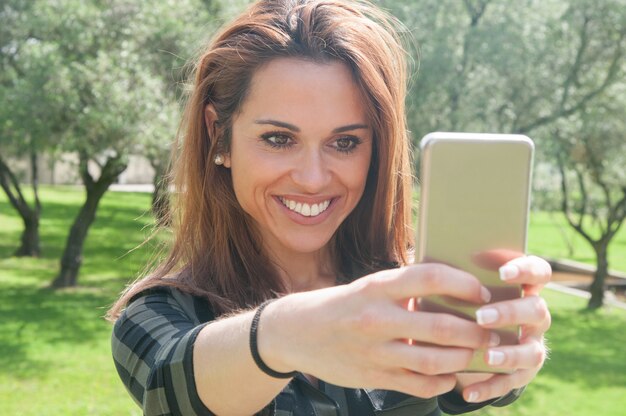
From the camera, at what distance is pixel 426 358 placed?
3.11 feet

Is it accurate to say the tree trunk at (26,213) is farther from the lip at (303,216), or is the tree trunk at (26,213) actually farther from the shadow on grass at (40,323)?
the lip at (303,216)

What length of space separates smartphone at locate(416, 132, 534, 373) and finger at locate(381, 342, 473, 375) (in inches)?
2.7

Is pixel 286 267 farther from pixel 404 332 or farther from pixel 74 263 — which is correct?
pixel 74 263

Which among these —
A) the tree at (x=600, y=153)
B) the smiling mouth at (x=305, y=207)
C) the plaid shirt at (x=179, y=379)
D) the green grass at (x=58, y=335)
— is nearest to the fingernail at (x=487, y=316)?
the plaid shirt at (x=179, y=379)

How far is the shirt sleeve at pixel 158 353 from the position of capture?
1.32 m

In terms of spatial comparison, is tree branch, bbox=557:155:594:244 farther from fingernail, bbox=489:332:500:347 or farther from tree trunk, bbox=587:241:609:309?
fingernail, bbox=489:332:500:347

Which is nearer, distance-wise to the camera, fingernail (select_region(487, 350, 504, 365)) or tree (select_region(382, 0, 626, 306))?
fingernail (select_region(487, 350, 504, 365))

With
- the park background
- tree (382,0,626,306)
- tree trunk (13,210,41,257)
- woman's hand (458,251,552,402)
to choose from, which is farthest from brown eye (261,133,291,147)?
tree trunk (13,210,41,257)

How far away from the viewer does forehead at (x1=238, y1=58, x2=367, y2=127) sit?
1.68 metres

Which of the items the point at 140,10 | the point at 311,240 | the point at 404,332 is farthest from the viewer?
the point at 140,10

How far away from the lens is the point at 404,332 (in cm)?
95

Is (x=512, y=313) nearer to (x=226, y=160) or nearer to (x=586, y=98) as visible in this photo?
(x=226, y=160)

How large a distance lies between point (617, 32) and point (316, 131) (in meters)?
12.0

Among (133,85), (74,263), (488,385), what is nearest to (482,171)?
(488,385)
